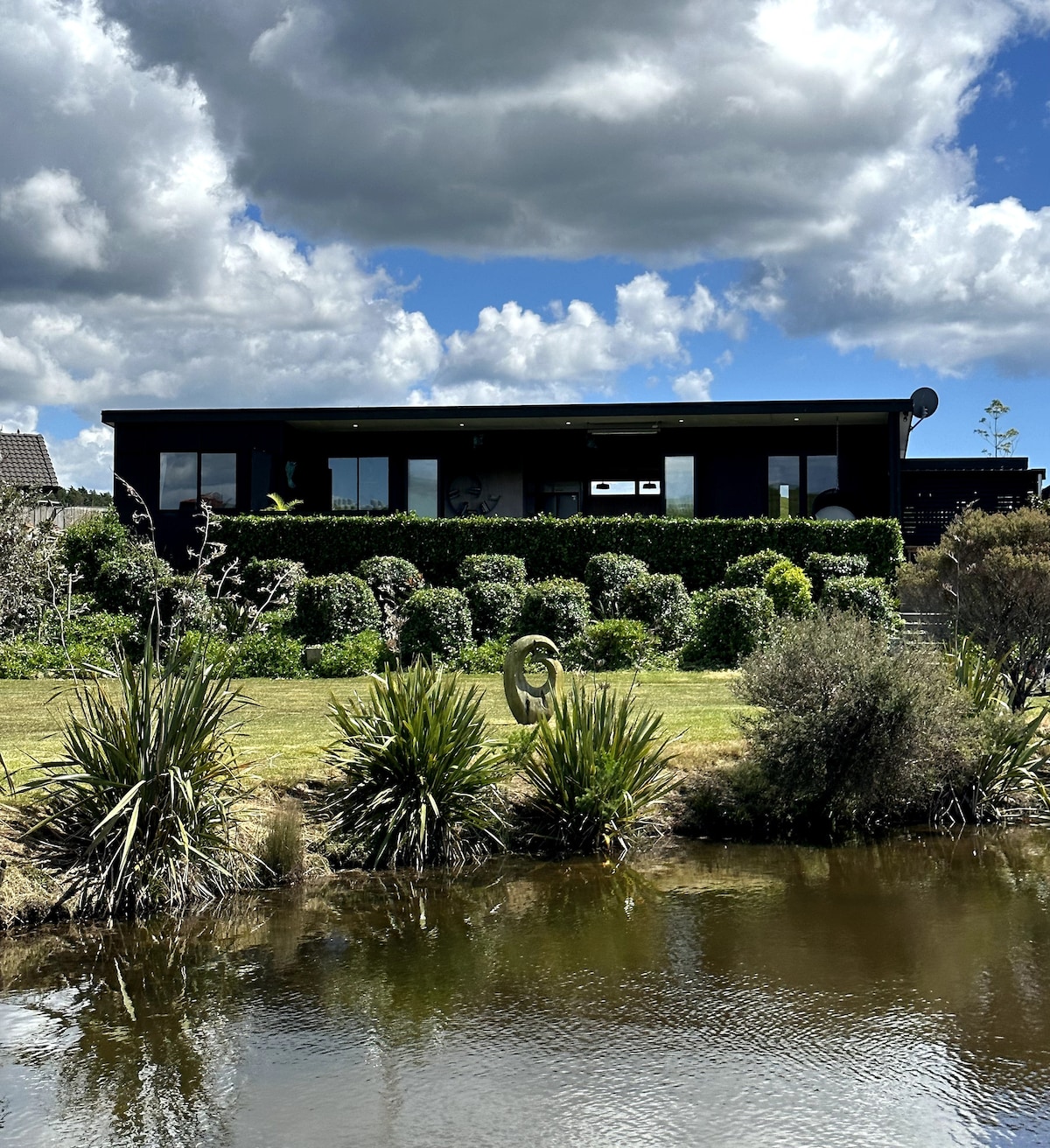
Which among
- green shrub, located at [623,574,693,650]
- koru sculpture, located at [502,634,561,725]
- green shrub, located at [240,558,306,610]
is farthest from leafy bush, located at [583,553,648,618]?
koru sculpture, located at [502,634,561,725]

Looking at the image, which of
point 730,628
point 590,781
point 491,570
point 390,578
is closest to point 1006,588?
point 730,628

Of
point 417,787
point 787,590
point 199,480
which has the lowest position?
point 417,787

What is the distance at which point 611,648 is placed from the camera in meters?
18.2

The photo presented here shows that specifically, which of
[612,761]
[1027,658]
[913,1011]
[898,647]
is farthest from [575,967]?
[1027,658]

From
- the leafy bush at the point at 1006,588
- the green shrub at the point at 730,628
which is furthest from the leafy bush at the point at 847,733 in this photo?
the green shrub at the point at 730,628

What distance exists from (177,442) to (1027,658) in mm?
19742

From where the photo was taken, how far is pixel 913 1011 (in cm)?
645

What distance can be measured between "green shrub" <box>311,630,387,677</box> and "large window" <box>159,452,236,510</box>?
957 cm

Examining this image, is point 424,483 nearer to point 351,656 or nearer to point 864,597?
point 351,656

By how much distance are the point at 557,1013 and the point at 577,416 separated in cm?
2063

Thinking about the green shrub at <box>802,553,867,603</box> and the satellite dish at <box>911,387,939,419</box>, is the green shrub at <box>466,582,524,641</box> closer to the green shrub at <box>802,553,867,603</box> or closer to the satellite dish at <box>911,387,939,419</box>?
the green shrub at <box>802,553,867,603</box>

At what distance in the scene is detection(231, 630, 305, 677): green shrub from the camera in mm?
18188

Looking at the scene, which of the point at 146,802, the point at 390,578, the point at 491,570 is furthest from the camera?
the point at 390,578

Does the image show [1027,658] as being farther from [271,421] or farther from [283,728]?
[271,421]
